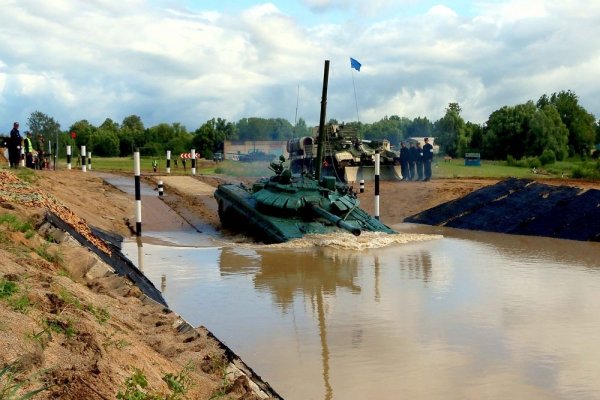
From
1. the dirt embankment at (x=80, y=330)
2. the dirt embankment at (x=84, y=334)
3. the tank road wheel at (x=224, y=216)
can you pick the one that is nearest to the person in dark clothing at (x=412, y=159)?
the tank road wheel at (x=224, y=216)

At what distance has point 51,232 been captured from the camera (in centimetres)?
930

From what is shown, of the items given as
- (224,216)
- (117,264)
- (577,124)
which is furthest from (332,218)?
(577,124)

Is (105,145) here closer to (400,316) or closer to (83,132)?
(83,132)

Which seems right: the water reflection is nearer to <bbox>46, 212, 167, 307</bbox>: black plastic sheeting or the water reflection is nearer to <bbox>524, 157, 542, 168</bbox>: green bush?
<bbox>46, 212, 167, 307</bbox>: black plastic sheeting

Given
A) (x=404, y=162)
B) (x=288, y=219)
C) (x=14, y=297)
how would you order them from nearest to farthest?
(x=14, y=297)
(x=288, y=219)
(x=404, y=162)

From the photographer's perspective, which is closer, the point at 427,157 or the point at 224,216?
the point at 224,216

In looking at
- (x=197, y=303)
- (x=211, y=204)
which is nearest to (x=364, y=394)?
(x=197, y=303)

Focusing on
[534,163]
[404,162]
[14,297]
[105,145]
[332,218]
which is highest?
[105,145]

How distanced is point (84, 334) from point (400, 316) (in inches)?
181

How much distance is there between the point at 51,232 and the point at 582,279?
7904 millimetres

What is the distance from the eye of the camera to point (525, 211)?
19.0 m

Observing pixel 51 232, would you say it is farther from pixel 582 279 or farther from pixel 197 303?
pixel 582 279

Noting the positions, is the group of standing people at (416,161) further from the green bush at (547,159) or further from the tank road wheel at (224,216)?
the green bush at (547,159)

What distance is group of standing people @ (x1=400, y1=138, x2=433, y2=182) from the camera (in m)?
27.9
